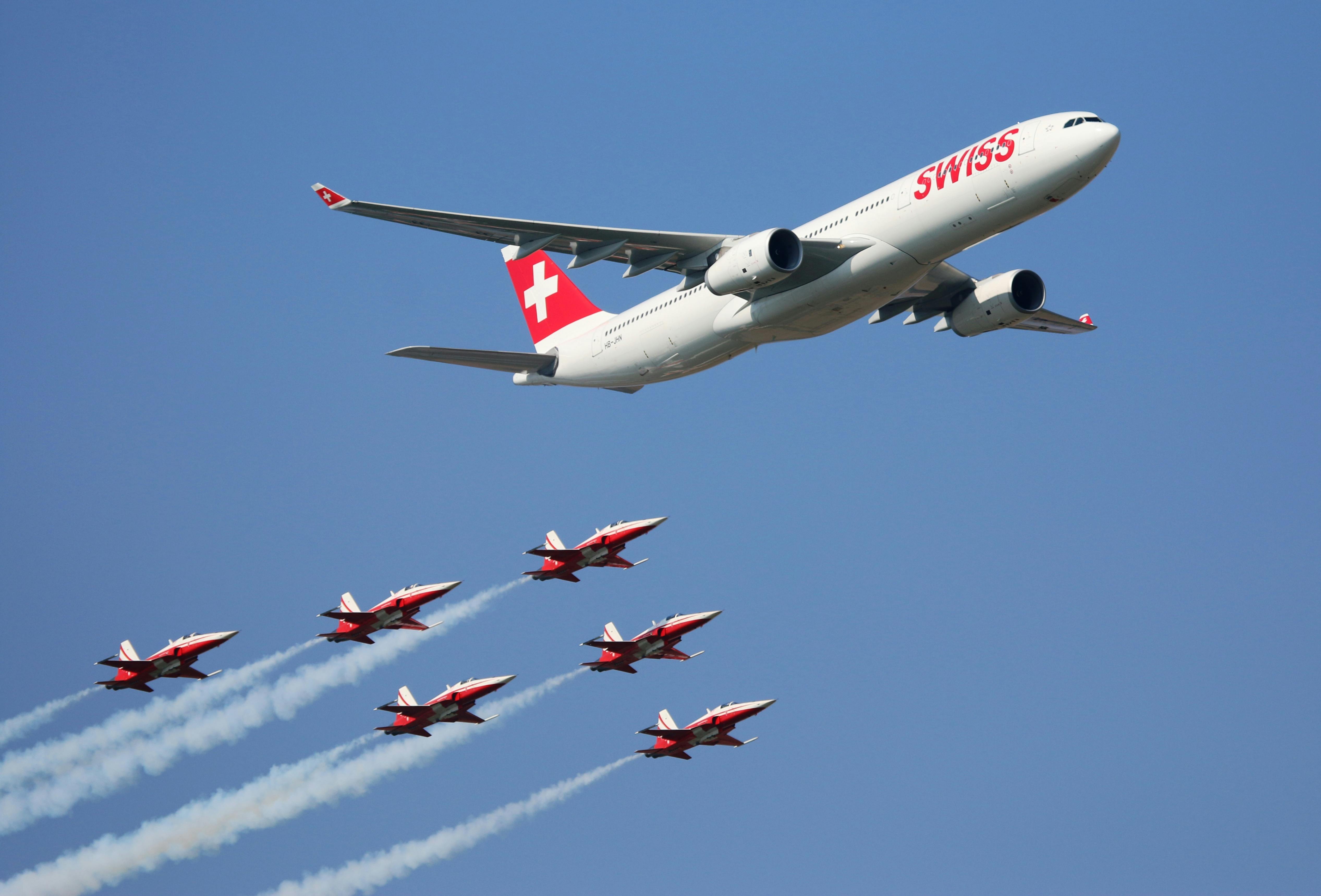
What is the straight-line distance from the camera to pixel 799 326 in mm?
42188

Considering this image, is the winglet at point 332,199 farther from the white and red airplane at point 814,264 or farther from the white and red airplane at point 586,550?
the white and red airplane at point 586,550

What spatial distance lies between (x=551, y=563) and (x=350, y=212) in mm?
14812

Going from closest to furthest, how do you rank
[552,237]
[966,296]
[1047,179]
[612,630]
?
[1047,179]
[552,237]
[966,296]
[612,630]

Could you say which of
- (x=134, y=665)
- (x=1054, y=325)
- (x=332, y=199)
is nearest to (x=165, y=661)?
(x=134, y=665)

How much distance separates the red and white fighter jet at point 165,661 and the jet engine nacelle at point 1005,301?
23.9m

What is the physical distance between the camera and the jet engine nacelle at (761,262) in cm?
3906

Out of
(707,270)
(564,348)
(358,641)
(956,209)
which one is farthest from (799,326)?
(358,641)

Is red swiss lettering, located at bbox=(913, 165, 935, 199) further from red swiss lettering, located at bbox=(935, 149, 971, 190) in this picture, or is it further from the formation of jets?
the formation of jets

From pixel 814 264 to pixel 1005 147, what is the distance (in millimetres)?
5588

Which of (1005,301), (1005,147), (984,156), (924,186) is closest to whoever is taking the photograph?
(1005,147)

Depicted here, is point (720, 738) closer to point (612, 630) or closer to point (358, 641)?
point (612, 630)

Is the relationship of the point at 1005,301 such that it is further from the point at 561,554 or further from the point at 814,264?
the point at 561,554

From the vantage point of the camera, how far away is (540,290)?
52.8m

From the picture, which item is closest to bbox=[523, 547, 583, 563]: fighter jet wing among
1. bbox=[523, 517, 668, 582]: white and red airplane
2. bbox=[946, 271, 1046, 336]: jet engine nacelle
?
bbox=[523, 517, 668, 582]: white and red airplane
